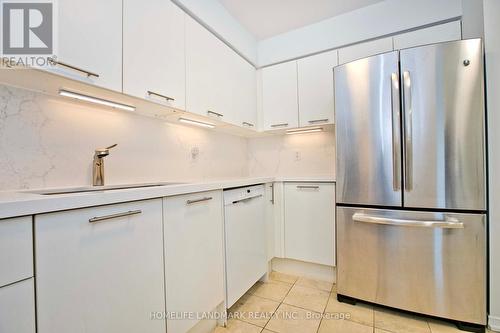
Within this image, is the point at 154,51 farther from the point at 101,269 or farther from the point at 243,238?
the point at 243,238

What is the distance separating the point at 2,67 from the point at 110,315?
3.58 feet

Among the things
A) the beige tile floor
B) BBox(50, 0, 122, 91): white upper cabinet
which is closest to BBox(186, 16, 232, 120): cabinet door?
BBox(50, 0, 122, 91): white upper cabinet

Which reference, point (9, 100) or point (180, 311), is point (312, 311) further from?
point (9, 100)

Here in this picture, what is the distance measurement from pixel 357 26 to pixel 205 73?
4.76 feet

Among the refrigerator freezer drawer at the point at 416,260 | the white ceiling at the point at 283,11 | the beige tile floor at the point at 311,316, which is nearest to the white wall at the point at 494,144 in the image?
the refrigerator freezer drawer at the point at 416,260

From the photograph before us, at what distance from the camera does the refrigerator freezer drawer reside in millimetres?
1368

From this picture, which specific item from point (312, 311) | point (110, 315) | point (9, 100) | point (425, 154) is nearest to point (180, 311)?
point (110, 315)

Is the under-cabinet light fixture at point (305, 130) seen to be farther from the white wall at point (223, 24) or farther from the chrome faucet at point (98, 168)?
the chrome faucet at point (98, 168)

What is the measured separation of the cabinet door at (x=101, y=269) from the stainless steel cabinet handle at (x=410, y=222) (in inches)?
51.9

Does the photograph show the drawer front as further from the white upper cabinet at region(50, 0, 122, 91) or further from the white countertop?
the white upper cabinet at region(50, 0, 122, 91)

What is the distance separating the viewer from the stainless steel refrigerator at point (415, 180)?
136cm

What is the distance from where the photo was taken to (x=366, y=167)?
5.23ft

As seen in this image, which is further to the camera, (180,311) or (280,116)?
(280,116)

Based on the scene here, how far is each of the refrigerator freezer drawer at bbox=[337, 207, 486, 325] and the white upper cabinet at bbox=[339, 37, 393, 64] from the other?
1.41 meters
